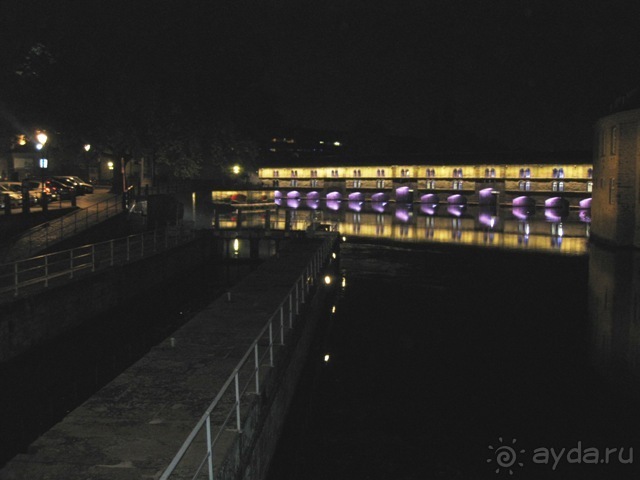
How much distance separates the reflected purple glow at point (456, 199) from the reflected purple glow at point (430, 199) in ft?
5.51

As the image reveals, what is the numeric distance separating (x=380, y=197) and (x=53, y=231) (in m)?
70.9

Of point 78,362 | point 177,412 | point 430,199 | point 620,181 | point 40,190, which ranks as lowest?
point 78,362

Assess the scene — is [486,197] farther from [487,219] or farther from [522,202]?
[487,219]

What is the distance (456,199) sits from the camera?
295ft

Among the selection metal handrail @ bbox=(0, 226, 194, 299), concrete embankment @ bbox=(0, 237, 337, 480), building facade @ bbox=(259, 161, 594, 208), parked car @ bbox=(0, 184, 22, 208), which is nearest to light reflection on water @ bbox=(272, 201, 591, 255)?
building facade @ bbox=(259, 161, 594, 208)

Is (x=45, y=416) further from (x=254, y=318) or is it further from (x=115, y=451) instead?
(x=115, y=451)

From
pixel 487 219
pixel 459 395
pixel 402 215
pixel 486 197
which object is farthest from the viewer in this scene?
pixel 486 197

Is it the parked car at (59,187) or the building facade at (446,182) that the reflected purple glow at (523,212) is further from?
the parked car at (59,187)

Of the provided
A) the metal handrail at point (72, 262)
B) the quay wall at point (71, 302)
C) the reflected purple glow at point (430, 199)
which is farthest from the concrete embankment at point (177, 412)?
the reflected purple glow at point (430, 199)

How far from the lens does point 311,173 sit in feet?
330

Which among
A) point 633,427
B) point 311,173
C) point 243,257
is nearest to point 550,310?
point 633,427

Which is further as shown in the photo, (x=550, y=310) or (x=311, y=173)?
(x=311, y=173)

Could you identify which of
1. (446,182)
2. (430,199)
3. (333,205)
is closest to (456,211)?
(446,182)

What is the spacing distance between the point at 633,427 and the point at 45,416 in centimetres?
1198
